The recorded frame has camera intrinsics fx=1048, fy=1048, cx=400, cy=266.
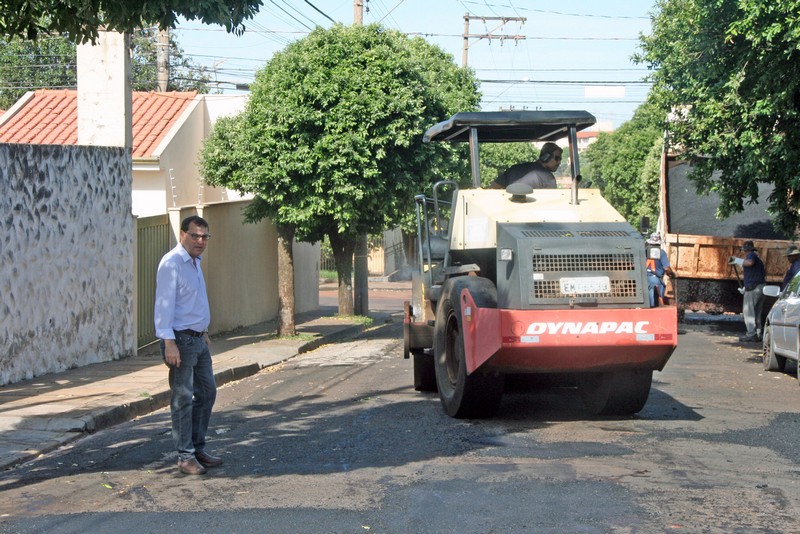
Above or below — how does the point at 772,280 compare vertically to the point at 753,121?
below

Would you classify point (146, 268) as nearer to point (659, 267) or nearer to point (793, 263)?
point (659, 267)

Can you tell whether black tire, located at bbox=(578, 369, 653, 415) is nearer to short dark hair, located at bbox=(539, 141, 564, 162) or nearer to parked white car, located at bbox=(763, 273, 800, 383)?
short dark hair, located at bbox=(539, 141, 564, 162)

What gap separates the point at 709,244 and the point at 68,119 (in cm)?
1636

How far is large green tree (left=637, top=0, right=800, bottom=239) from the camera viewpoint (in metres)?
13.1

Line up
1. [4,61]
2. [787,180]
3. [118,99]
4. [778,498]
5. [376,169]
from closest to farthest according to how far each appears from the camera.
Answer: [778,498]
[787,180]
[118,99]
[376,169]
[4,61]

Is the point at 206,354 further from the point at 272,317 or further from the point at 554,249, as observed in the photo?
the point at 272,317

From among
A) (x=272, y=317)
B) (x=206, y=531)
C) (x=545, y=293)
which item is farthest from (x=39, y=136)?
(x=206, y=531)

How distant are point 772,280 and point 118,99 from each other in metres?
12.6

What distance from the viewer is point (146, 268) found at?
16.6 meters

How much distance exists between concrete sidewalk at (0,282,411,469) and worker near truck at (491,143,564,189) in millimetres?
4494

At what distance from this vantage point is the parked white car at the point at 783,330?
43.1 feet

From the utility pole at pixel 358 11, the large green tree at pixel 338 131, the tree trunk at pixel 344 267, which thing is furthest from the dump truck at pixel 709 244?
the utility pole at pixel 358 11

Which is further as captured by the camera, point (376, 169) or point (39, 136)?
point (39, 136)

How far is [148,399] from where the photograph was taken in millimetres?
11281
